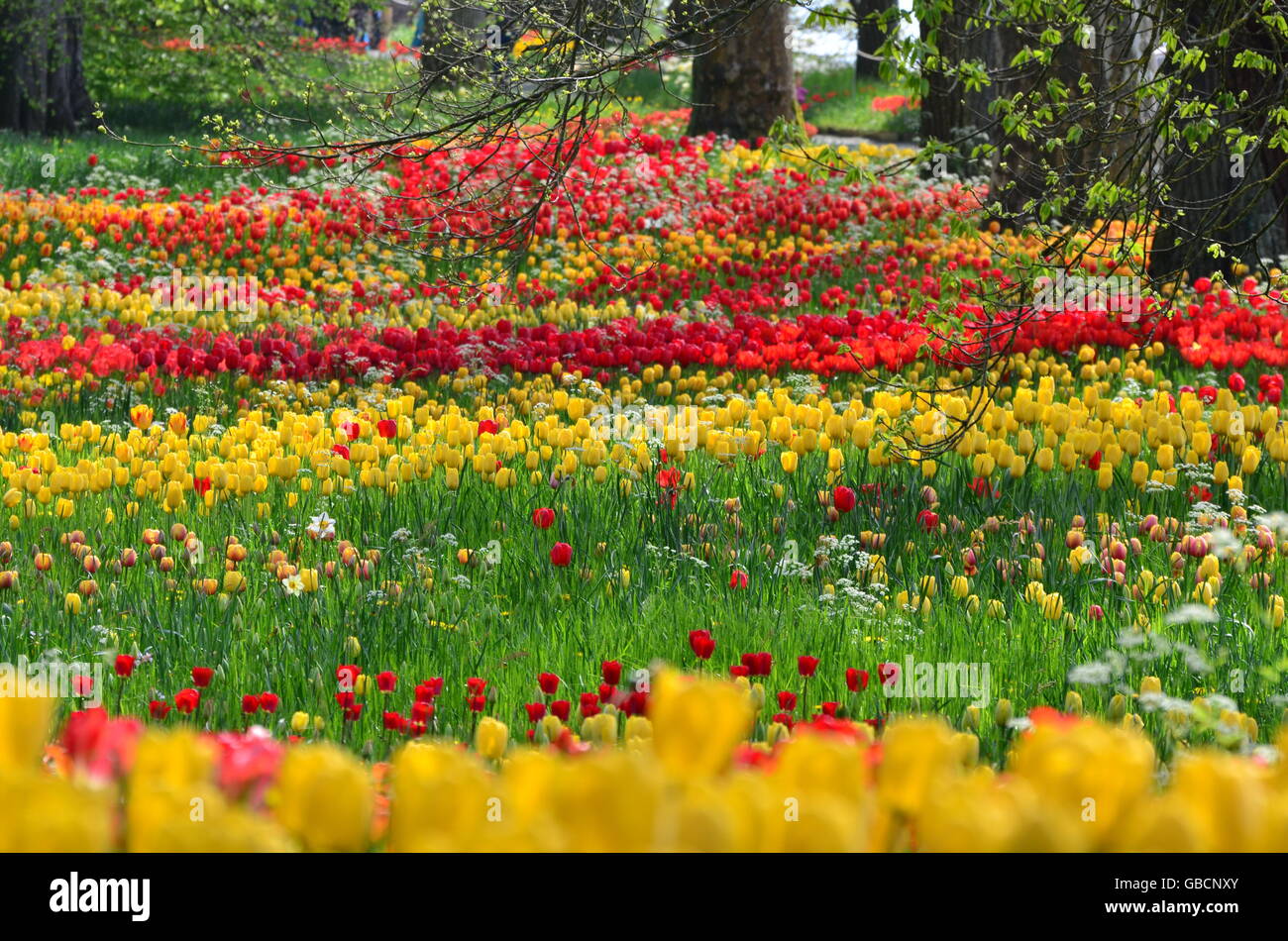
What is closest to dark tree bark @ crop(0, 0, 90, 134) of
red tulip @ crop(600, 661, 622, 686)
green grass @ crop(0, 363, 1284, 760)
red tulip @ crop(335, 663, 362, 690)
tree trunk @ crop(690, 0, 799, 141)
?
tree trunk @ crop(690, 0, 799, 141)

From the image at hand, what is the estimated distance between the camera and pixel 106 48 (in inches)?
891

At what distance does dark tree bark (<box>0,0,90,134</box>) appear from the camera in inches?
791

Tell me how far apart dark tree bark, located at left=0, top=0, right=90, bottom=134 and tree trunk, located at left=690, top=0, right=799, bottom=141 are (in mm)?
9894

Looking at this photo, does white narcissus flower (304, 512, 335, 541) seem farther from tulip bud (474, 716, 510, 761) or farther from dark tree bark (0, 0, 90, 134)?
dark tree bark (0, 0, 90, 134)

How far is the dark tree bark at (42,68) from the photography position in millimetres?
20094

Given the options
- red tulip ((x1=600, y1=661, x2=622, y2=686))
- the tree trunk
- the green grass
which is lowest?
the green grass

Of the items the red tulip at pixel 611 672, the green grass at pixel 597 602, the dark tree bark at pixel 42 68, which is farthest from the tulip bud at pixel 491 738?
the dark tree bark at pixel 42 68

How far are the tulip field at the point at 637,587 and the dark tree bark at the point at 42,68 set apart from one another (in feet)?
39.8

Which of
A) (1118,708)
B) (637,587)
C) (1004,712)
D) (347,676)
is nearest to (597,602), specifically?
(637,587)

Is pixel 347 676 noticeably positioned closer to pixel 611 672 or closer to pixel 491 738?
pixel 611 672

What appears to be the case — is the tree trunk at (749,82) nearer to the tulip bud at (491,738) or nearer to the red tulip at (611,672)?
the red tulip at (611,672)

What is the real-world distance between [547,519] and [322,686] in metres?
1.49
